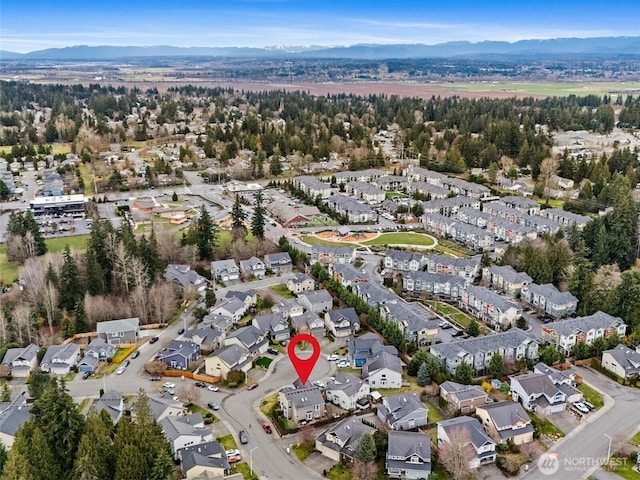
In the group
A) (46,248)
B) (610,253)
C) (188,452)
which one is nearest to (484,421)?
(188,452)

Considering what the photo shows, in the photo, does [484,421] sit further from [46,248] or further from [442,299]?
[46,248]

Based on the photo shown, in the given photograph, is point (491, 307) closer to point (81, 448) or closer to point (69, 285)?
point (81, 448)

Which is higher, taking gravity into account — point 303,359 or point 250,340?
point 250,340

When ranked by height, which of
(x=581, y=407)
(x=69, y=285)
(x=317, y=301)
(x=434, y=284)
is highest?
(x=69, y=285)

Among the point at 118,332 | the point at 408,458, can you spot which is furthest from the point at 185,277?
the point at 408,458

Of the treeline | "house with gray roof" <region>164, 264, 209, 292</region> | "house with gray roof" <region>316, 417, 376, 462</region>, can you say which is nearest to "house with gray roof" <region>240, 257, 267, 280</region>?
"house with gray roof" <region>164, 264, 209, 292</region>

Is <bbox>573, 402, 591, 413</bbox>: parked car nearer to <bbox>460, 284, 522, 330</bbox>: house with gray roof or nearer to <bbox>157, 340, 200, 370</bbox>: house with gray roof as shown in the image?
<bbox>460, 284, 522, 330</bbox>: house with gray roof

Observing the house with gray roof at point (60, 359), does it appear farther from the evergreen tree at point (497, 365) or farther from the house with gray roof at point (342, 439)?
the evergreen tree at point (497, 365)
